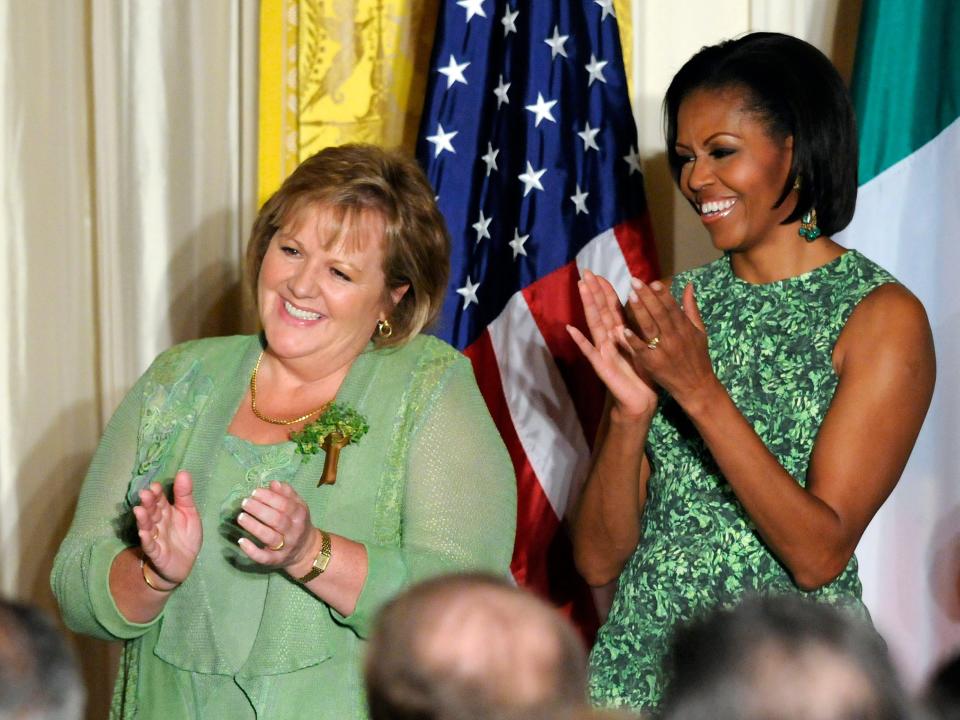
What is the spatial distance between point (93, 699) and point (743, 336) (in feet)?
8.36

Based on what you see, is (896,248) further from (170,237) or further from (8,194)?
(8,194)

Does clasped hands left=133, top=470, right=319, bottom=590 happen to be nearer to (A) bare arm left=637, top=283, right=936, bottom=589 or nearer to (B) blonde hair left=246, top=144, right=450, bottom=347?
(B) blonde hair left=246, top=144, right=450, bottom=347

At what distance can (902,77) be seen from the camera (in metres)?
3.43

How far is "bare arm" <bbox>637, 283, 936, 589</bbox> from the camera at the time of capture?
2.39 meters

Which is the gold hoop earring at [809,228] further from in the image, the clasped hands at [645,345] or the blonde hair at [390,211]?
the blonde hair at [390,211]

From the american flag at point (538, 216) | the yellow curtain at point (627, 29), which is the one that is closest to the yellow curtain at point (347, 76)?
the american flag at point (538, 216)

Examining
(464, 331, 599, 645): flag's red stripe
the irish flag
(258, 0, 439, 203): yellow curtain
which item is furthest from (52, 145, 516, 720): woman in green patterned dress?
(258, 0, 439, 203): yellow curtain

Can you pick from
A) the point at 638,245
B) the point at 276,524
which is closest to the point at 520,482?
the point at 638,245

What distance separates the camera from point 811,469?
2465 millimetres

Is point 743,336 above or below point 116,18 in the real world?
below

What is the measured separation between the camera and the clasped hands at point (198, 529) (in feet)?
7.08

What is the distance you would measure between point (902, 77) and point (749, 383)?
123 cm

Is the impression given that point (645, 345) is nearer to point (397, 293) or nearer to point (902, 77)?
point (397, 293)

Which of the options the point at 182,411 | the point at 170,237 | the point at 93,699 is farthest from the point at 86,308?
the point at 182,411
